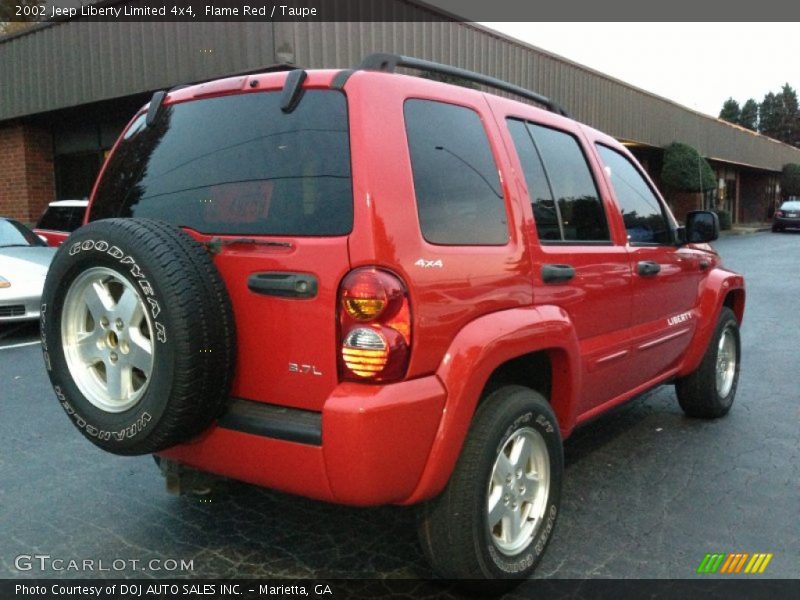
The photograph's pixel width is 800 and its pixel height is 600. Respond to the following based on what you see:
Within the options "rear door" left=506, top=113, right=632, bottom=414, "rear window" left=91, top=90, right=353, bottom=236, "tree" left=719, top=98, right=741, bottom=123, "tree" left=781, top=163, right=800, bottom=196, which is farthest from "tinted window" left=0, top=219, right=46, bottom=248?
"tree" left=719, top=98, right=741, bottom=123

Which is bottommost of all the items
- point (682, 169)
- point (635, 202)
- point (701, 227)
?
point (701, 227)

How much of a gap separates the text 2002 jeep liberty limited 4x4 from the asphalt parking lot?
0.52 meters

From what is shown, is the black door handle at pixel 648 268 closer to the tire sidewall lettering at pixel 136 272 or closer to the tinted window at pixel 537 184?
the tinted window at pixel 537 184

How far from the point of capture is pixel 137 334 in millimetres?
2525

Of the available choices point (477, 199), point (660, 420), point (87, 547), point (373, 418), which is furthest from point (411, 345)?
point (660, 420)

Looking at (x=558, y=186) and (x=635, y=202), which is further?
(x=635, y=202)

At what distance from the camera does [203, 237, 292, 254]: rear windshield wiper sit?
2529 mm

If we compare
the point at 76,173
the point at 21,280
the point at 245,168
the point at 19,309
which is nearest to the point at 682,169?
the point at 76,173

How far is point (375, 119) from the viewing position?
2484mm

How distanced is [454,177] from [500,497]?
4.01ft

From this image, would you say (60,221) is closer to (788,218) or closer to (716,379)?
(716,379)

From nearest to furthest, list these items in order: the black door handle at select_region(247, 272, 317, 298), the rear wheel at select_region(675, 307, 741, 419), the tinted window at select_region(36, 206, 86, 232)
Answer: the black door handle at select_region(247, 272, 317, 298), the rear wheel at select_region(675, 307, 741, 419), the tinted window at select_region(36, 206, 86, 232)

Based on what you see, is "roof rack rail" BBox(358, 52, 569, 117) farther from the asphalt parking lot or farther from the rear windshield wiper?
the asphalt parking lot

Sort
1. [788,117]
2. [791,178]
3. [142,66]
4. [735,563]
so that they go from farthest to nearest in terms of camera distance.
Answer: [788,117] → [791,178] → [142,66] → [735,563]
